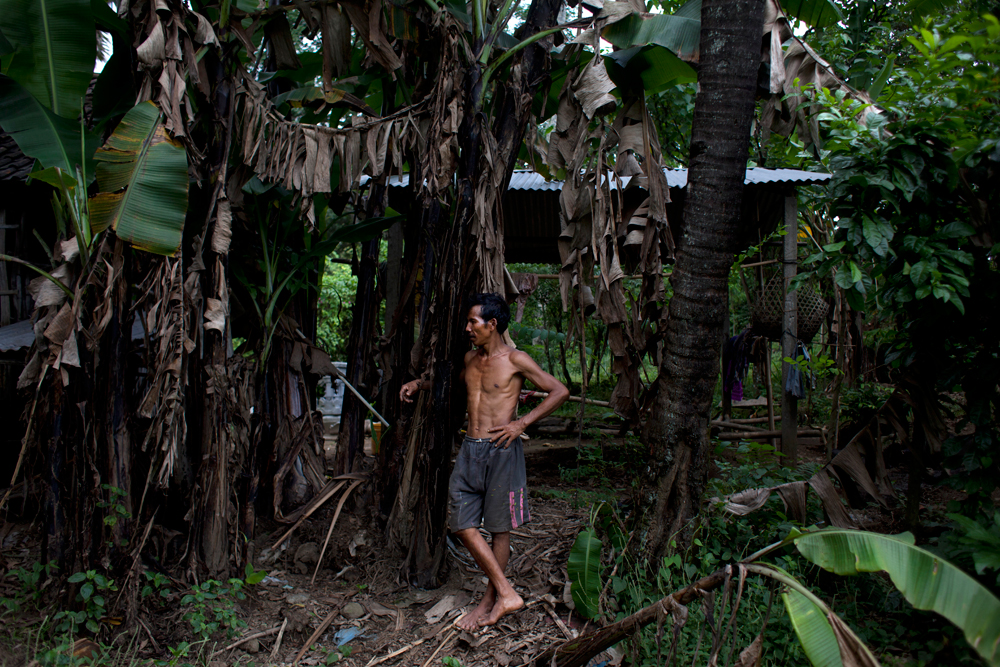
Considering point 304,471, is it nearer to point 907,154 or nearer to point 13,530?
point 13,530

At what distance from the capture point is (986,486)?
115 inches

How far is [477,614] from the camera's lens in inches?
140

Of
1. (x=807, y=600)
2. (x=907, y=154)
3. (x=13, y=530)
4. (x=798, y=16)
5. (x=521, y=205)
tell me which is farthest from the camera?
(x=521, y=205)

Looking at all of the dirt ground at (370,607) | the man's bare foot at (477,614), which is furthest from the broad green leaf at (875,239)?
the man's bare foot at (477,614)

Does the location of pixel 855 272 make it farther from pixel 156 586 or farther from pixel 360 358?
pixel 156 586

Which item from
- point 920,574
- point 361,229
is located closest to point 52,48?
point 361,229

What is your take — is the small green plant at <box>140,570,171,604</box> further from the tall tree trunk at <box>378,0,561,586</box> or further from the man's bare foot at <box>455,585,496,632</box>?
the man's bare foot at <box>455,585,496,632</box>

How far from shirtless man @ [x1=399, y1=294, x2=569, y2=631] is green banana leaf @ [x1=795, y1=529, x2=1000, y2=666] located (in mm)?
1597

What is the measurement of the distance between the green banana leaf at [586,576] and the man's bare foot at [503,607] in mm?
322

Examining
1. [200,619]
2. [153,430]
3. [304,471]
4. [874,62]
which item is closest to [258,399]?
[304,471]

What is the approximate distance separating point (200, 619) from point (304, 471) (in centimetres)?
140

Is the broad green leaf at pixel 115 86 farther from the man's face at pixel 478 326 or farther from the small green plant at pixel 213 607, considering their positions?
the small green plant at pixel 213 607

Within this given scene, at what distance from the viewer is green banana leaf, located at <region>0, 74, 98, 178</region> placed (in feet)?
10.8

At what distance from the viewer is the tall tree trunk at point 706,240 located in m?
3.24
